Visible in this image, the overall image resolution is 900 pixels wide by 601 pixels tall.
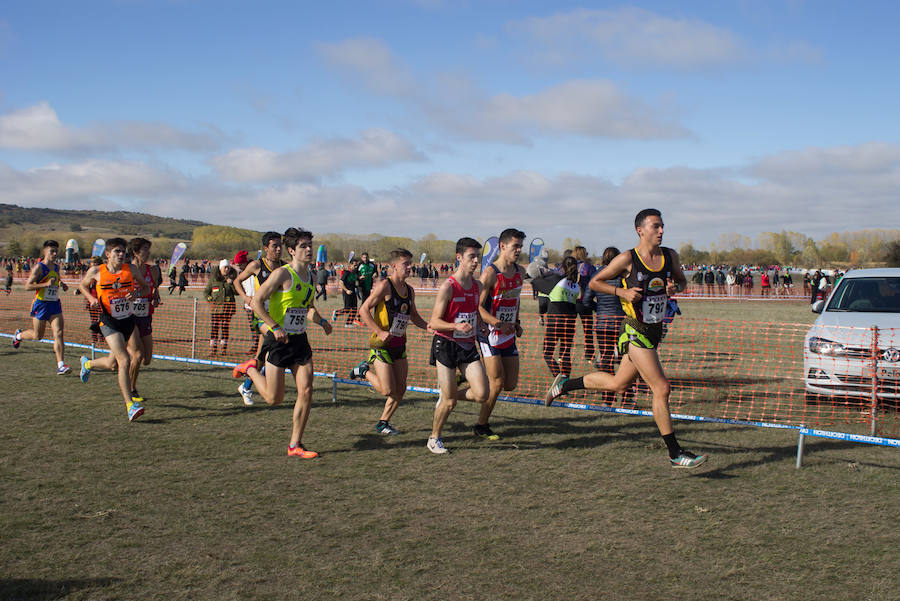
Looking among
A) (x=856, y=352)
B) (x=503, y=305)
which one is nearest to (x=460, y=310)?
(x=503, y=305)

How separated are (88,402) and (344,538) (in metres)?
5.66

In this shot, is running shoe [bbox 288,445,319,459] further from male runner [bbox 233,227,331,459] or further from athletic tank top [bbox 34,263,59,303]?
athletic tank top [bbox 34,263,59,303]

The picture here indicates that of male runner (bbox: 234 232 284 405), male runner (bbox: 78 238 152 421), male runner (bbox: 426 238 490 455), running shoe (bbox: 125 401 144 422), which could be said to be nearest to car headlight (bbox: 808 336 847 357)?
male runner (bbox: 426 238 490 455)

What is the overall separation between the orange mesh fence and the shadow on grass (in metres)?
4.93

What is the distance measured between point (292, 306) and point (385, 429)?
5.62ft

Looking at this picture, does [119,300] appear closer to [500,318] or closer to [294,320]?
[294,320]

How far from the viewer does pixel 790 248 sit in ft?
570

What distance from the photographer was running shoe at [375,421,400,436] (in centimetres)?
709

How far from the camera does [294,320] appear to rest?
634cm

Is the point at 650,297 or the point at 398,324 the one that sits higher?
the point at 650,297

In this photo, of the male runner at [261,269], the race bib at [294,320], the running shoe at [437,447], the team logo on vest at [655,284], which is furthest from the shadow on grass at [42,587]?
the male runner at [261,269]

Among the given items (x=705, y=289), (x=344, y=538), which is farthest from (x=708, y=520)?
(x=705, y=289)

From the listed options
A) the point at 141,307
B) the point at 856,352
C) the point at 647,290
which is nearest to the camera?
the point at 647,290

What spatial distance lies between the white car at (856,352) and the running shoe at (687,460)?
2559mm
